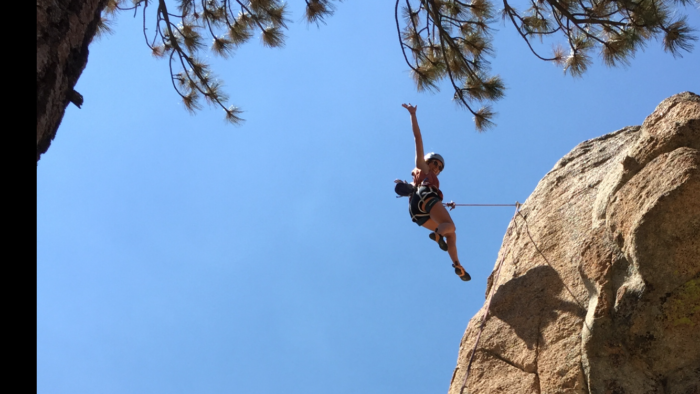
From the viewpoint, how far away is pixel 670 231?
3.87 m

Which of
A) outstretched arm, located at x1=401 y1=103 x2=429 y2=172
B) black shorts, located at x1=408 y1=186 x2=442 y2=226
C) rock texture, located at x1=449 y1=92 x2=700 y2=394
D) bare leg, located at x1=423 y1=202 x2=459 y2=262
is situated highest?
outstretched arm, located at x1=401 y1=103 x2=429 y2=172

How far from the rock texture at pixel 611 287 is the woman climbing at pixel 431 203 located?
1.88 ft

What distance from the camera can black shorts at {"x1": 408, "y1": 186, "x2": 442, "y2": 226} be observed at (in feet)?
19.3

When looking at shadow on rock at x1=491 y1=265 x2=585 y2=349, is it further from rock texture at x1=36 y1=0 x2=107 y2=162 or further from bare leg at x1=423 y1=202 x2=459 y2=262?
rock texture at x1=36 y1=0 x2=107 y2=162

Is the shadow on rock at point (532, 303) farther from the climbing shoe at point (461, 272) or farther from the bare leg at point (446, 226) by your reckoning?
the bare leg at point (446, 226)

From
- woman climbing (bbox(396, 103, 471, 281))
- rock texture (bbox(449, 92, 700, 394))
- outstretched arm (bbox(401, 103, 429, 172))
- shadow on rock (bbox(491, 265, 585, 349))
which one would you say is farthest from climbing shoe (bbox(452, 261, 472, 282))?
outstretched arm (bbox(401, 103, 429, 172))

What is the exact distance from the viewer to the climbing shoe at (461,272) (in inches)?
221

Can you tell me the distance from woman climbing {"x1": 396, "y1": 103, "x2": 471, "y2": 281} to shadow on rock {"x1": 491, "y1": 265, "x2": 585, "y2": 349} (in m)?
0.64

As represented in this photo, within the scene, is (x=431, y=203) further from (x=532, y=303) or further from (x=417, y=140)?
(x=532, y=303)

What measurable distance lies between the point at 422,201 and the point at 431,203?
9 centimetres

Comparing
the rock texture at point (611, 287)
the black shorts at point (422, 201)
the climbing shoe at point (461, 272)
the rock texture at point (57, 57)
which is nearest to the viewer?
the rock texture at point (57, 57)

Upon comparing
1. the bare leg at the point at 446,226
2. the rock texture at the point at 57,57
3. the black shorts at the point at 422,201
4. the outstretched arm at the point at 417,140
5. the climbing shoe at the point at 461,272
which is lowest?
the rock texture at the point at 57,57

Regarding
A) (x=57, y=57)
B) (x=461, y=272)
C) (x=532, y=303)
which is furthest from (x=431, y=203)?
(x=57, y=57)

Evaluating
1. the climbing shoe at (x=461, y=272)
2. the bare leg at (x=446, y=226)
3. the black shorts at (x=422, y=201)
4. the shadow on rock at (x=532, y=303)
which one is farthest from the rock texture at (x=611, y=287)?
the black shorts at (x=422, y=201)
